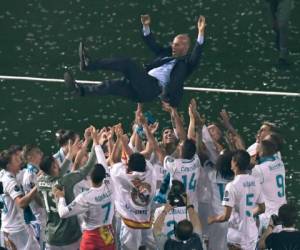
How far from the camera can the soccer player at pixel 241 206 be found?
14633 millimetres

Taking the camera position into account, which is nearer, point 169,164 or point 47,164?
point 47,164

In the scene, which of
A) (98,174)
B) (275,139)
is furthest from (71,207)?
(275,139)

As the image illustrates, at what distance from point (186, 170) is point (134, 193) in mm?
615

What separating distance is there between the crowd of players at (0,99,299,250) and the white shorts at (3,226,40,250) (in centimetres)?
1

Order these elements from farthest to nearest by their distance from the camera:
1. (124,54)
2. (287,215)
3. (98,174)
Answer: (124,54) → (98,174) → (287,215)

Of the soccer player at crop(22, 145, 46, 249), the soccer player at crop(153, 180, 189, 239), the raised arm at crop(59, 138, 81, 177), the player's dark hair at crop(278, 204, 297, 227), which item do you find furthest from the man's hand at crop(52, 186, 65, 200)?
the player's dark hair at crop(278, 204, 297, 227)

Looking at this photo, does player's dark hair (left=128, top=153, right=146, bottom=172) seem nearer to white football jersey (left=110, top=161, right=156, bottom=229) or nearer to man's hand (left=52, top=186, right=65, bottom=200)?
white football jersey (left=110, top=161, right=156, bottom=229)

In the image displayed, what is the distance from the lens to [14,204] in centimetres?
1533

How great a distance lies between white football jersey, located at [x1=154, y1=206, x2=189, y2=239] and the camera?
14461mm

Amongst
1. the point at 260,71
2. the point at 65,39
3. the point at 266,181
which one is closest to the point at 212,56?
the point at 260,71

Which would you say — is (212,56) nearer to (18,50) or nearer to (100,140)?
(18,50)

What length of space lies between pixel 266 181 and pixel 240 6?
5.64 meters

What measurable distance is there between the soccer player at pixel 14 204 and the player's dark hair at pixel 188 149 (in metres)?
1.63

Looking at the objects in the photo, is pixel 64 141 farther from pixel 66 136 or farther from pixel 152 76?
pixel 152 76
